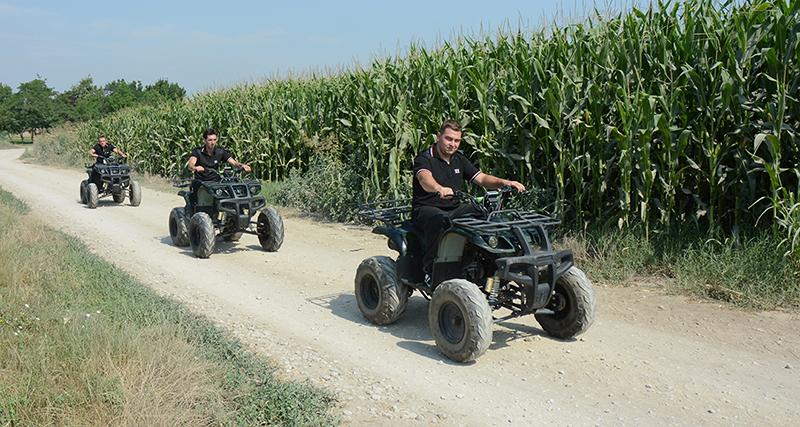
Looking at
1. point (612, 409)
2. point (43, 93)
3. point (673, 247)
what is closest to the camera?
point (612, 409)

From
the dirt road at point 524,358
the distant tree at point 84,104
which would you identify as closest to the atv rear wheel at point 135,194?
the dirt road at point 524,358

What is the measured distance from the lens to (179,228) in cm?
947

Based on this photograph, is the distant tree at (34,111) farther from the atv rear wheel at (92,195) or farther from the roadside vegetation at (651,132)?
the roadside vegetation at (651,132)

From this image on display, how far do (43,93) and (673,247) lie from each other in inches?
3159

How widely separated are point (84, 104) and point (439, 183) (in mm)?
73582

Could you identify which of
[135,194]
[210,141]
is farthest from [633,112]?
[135,194]

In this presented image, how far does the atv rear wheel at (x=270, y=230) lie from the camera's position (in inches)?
356

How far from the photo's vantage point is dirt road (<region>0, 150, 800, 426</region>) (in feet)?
12.5

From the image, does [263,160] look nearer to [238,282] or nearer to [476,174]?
[238,282]


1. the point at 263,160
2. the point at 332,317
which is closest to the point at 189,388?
the point at 332,317

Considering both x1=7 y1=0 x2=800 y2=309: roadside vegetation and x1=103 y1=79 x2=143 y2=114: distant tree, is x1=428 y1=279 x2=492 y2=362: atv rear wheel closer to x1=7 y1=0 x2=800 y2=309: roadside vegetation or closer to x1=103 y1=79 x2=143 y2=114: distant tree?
x1=7 y1=0 x2=800 y2=309: roadside vegetation

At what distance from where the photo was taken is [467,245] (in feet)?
16.6

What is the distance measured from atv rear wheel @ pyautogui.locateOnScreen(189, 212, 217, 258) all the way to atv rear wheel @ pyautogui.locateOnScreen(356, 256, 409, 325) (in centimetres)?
365

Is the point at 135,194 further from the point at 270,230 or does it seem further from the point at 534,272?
the point at 534,272
